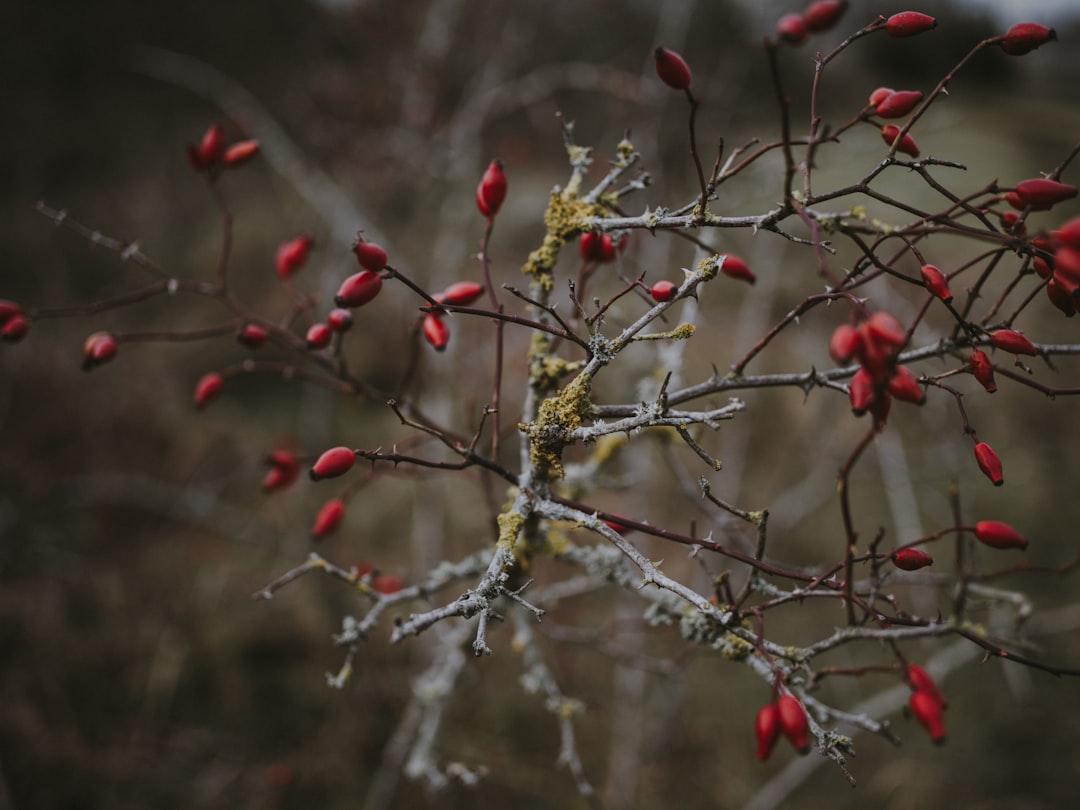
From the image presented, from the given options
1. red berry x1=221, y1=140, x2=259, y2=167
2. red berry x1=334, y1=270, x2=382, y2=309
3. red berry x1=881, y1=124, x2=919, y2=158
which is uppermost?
red berry x1=881, y1=124, x2=919, y2=158

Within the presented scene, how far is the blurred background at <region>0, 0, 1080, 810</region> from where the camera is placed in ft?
8.79

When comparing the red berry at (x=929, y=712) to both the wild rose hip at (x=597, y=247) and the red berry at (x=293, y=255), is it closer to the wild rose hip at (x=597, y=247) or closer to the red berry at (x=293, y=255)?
the wild rose hip at (x=597, y=247)

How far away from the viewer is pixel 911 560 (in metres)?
0.83

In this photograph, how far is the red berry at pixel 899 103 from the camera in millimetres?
853

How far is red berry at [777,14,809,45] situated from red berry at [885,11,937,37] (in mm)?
227

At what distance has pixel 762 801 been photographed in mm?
2441

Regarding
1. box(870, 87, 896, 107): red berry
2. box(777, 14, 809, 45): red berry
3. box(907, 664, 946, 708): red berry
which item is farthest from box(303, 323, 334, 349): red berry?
box(907, 664, 946, 708): red berry

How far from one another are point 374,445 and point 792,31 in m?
4.01

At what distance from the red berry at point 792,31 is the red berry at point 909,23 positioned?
0.74 feet

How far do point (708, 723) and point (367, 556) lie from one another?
2.17 m

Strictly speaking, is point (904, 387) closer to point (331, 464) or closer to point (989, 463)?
point (989, 463)

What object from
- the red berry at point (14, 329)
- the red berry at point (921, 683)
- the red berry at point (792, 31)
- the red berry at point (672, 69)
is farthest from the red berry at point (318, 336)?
the red berry at point (921, 683)

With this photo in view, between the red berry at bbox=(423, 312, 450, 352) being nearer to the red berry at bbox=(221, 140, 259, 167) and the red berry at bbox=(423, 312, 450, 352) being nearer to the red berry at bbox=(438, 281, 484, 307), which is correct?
the red berry at bbox=(438, 281, 484, 307)

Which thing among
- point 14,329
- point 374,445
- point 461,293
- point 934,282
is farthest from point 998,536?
point 374,445
